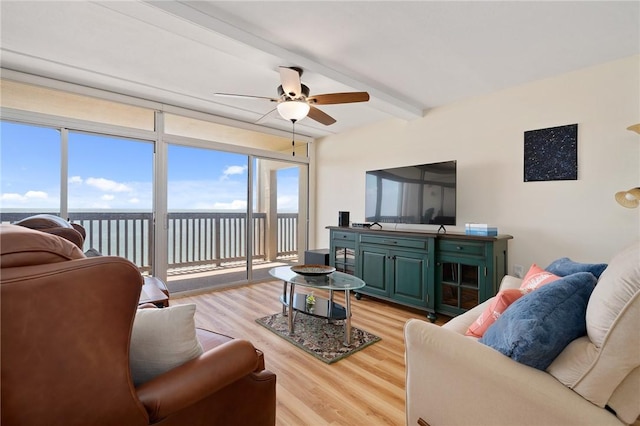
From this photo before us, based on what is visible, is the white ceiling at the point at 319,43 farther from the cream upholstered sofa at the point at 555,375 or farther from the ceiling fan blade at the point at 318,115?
the cream upholstered sofa at the point at 555,375

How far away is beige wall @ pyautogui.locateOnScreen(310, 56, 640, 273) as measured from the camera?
2.53 m

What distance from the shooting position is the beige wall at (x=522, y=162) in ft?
8.30

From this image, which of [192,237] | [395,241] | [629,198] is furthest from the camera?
[192,237]

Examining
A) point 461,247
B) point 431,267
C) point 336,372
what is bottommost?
point 336,372

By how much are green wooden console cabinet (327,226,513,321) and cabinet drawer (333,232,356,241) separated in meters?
0.09

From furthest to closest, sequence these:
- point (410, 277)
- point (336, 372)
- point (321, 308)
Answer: point (410, 277) → point (321, 308) → point (336, 372)

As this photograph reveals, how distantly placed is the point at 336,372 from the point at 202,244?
11.2 feet

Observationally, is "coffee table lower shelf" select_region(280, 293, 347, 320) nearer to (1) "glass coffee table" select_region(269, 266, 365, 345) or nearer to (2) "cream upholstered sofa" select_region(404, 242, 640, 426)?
(1) "glass coffee table" select_region(269, 266, 365, 345)

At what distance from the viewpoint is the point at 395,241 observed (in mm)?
3379

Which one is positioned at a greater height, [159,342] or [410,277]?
[159,342]

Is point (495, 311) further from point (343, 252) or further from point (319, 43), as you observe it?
point (343, 252)

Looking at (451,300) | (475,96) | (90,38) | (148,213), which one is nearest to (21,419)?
(90,38)

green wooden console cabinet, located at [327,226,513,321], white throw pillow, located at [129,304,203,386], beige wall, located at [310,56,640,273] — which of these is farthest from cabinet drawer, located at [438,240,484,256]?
white throw pillow, located at [129,304,203,386]

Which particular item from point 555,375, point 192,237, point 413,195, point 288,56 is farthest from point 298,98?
point 192,237
